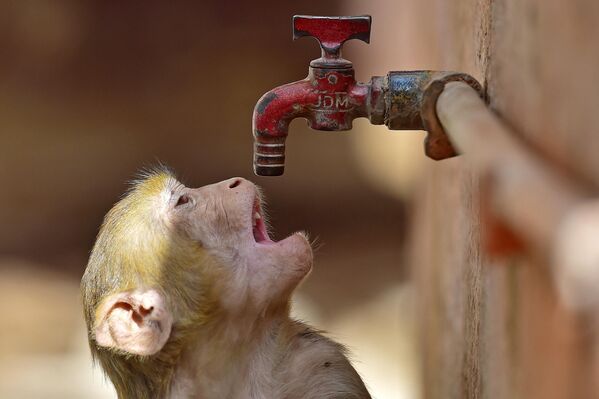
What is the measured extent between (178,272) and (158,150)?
135 inches

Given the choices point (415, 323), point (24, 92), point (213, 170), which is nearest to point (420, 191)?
point (415, 323)

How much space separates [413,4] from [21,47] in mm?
2543

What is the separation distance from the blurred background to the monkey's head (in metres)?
2.86

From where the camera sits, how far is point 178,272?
3152 millimetres

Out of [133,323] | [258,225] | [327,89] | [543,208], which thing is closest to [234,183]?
[258,225]

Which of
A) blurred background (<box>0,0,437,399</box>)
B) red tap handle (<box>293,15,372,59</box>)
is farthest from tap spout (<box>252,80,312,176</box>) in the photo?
blurred background (<box>0,0,437,399</box>)

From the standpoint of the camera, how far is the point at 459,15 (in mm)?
3031

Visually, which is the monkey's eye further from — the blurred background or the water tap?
the blurred background

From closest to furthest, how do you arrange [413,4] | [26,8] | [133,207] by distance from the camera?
[133,207] → [413,4] → [26,8]

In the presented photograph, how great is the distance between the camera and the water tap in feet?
7.72

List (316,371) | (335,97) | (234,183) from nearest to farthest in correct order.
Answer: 1. (335,97)
2. (316,371)
3. (234,183)

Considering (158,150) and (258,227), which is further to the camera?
(158,150)

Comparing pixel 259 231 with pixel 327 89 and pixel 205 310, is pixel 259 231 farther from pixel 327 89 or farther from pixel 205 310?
pixel 327 89

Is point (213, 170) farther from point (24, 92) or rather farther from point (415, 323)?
point (415, 323)
